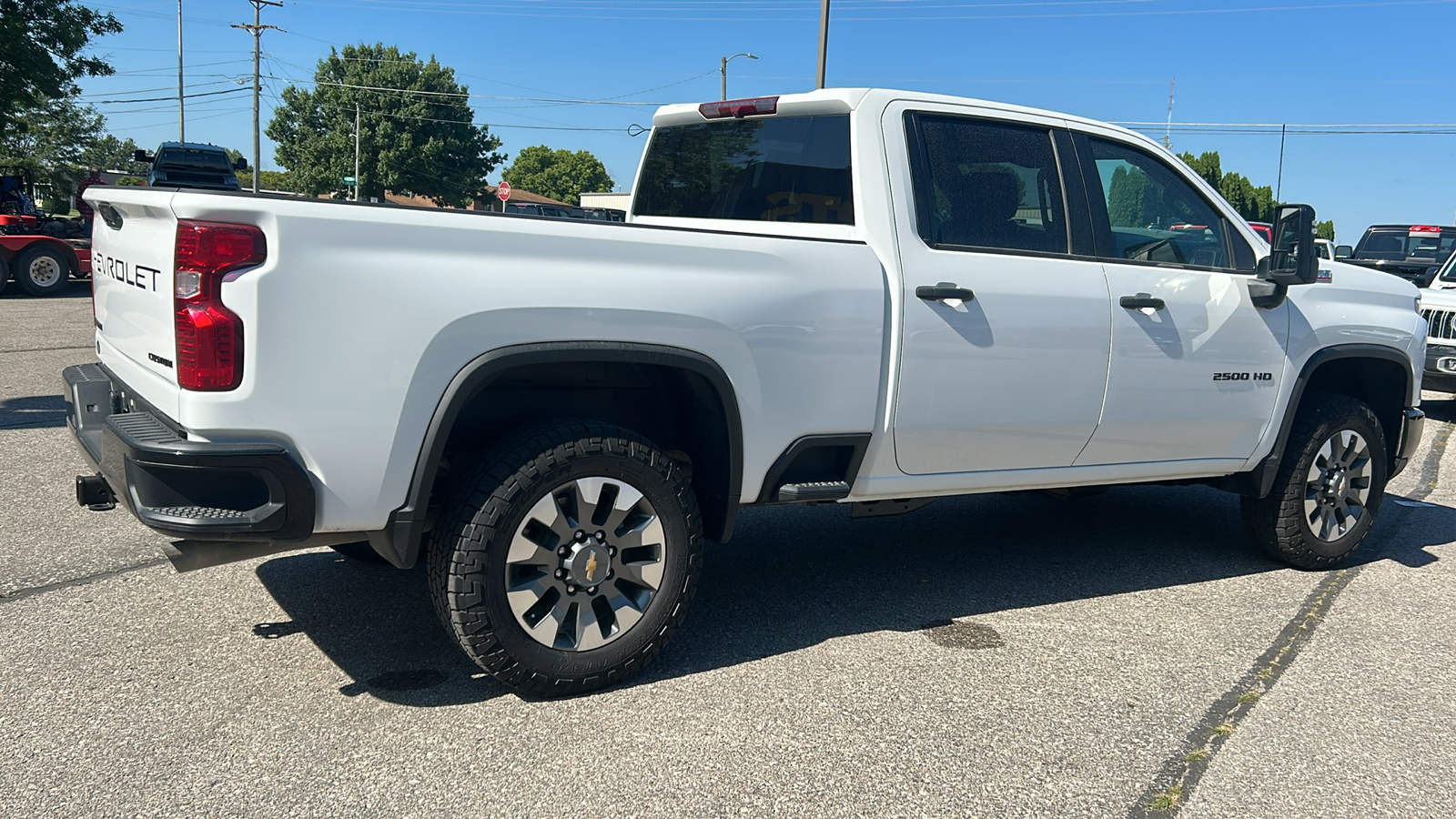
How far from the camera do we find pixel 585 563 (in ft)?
11.6

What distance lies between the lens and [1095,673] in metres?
4.00

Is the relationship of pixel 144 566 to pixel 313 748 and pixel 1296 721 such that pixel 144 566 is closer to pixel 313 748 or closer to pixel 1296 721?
pixel 313 748

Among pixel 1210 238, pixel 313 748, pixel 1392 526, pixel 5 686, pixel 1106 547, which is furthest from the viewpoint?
pixel 1392 526

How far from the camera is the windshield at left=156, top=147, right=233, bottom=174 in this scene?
22438 mm

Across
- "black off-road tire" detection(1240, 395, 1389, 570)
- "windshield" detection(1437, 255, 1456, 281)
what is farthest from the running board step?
"windshield" detection(1437, 255, 1456, 281)

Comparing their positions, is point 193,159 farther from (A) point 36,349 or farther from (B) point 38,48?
(A) point 36,349

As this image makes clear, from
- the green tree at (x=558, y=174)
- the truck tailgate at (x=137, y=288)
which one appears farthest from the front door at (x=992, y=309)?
the green tree at (x=558, y=174)

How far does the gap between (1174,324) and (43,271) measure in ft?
59.6

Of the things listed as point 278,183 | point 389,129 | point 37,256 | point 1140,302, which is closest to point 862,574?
point 1140,302

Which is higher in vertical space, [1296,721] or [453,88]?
[453,88]

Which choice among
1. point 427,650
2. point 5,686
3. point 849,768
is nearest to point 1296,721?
point 849,768

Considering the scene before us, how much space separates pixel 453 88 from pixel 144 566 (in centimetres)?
6821

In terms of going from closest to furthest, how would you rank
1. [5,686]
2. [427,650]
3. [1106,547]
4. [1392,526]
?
[5,686] < [427,650] < [1106,547] < [1392,526]

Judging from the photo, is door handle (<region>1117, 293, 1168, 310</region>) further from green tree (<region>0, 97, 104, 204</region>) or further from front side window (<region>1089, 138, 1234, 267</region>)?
green tree (<region>0, 97, 104, 204</region>)
